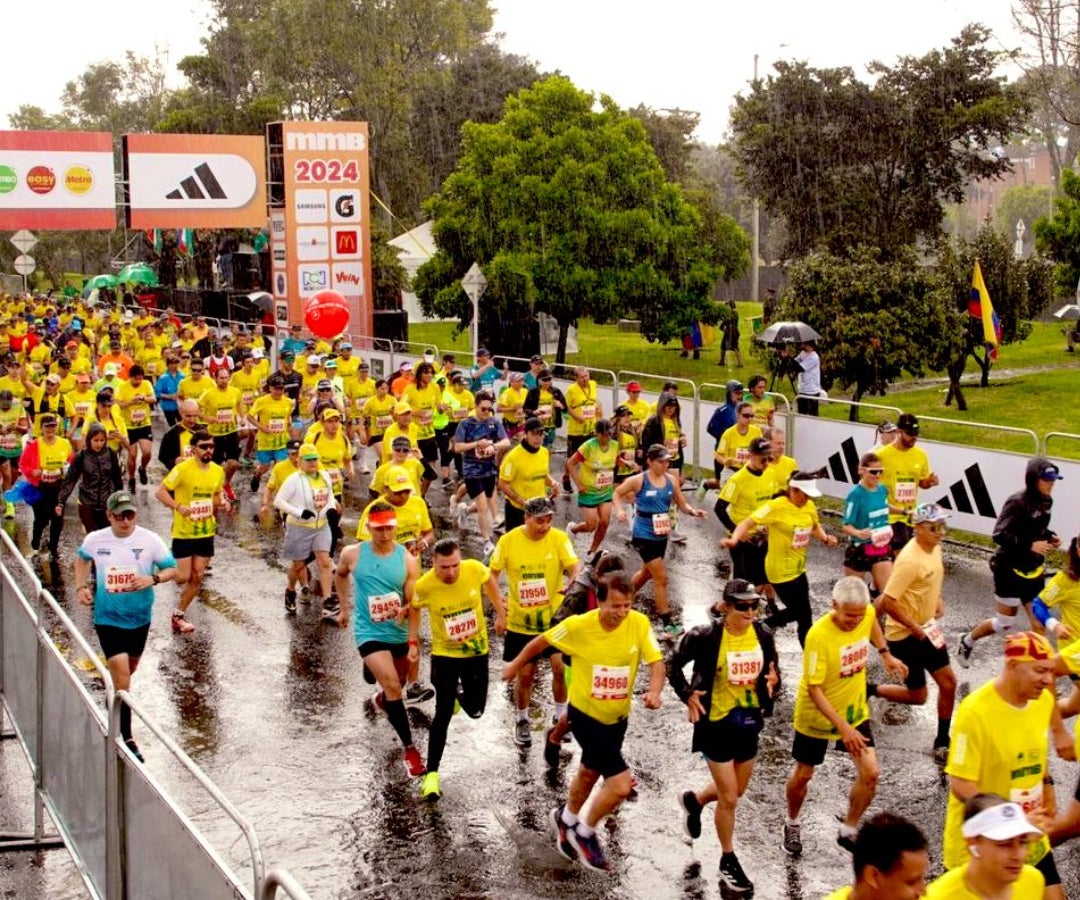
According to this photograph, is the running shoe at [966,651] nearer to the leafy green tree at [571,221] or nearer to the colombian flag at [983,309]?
the colombian flag at [983,309]

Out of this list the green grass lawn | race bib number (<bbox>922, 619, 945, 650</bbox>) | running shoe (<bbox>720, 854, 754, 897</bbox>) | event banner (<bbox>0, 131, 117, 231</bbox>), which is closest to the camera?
running shoe (<bbox>720, 854, 754, 897</bbox>)

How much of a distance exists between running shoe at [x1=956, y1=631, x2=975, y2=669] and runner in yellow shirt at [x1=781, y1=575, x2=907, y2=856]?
147 inches

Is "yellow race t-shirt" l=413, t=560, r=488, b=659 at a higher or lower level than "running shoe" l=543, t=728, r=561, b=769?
higher

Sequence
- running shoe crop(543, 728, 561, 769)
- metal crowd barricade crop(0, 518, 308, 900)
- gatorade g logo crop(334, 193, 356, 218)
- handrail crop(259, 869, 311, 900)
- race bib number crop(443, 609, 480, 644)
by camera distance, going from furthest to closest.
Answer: gatorade g logo crop(334, 193, 356, 218)
running shoe crop(543, 728, 561, 769)
race bib number crop(443, 609, 480, 644)
metal crowd barricade crop(0, 518, 308, 900)
handrail crop(259, 869, 311, 900)

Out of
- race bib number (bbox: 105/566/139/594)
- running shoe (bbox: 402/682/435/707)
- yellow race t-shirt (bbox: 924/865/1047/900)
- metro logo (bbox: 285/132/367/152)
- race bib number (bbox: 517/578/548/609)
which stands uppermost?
metro logo (bbox: 285/132/367/152)

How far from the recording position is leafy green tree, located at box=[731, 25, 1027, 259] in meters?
35.3

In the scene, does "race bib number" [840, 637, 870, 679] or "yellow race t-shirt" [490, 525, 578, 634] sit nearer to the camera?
"race bib number" [840, 637, 870, 679]

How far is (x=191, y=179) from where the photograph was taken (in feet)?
124

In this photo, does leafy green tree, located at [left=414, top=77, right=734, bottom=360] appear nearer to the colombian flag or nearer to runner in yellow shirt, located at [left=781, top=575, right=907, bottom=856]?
the colombian flag

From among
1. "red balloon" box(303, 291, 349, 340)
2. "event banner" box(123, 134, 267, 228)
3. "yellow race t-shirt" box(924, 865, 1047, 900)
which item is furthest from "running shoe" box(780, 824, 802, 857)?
"event banner" box(123, 134, 267, 228)

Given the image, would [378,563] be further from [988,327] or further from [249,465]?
[988,327]

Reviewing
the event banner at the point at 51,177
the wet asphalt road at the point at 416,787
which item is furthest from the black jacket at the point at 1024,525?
the event banner at the point at 51,177

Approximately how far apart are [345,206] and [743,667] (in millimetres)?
29218

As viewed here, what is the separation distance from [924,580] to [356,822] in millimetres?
3813
